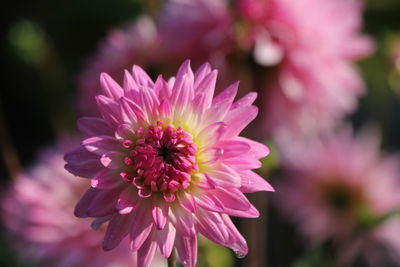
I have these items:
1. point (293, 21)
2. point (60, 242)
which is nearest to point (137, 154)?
point (60, 242)

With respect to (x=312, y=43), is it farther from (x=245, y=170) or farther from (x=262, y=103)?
(x=245, y=170)

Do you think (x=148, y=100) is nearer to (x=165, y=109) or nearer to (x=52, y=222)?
(x=165, y=109)

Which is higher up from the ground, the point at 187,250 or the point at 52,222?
the point at 187,250

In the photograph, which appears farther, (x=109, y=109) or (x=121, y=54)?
(x=121, y=54)

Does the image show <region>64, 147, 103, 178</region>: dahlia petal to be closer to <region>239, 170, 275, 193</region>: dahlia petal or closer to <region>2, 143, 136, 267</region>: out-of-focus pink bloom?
<region>239, 170, 275, 193</region>: dahlia petal

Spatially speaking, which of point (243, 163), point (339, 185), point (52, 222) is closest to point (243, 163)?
point (243, 163)

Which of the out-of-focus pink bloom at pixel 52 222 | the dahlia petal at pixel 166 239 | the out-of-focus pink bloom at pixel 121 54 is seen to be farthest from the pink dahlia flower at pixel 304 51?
the dahlia petal at pixel 166 239

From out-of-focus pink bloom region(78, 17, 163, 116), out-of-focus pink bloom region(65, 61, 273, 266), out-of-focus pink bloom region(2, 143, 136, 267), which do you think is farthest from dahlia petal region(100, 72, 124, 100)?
out-of-focus pink bloom region(78, 17, 163, 116)
